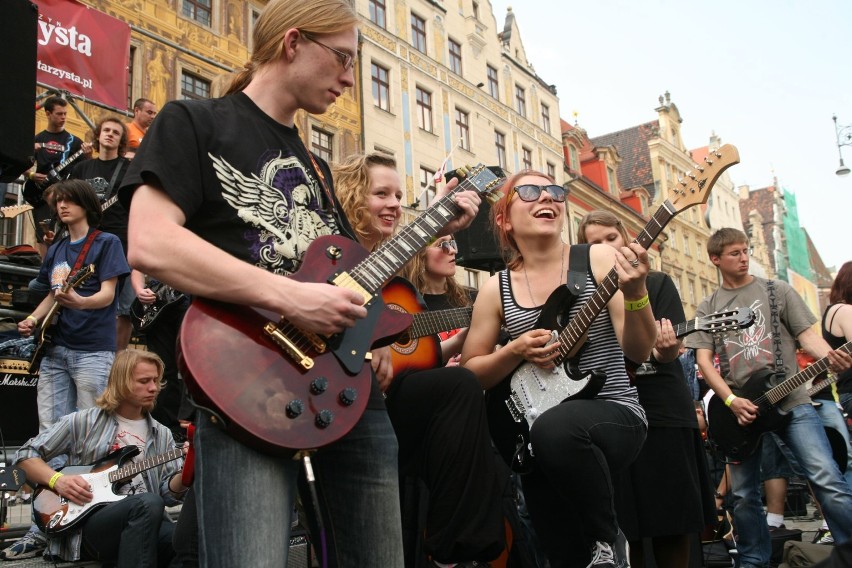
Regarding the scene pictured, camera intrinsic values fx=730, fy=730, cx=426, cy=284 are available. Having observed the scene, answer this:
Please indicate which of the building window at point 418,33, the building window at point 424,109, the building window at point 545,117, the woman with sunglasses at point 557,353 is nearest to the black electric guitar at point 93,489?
the woman with sunglasses at point 557,353

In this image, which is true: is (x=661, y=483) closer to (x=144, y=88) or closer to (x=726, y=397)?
(x=726, y=397)

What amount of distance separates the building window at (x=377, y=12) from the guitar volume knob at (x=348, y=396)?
26127 mm

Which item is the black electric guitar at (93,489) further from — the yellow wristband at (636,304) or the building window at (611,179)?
the building window at (611,179)

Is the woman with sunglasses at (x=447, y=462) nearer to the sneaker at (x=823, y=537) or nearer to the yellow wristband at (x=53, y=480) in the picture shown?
the yellow wristband at (x=53, y=480)

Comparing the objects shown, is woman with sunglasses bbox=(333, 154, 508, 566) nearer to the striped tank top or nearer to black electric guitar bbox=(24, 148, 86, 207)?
the striped tank top

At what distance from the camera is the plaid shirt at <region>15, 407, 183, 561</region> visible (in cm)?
490

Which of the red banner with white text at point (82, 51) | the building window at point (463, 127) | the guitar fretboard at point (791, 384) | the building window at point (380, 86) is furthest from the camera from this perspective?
the building window at point (463, 127)

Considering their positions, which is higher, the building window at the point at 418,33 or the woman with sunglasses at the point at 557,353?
the building window at the point at 418,33

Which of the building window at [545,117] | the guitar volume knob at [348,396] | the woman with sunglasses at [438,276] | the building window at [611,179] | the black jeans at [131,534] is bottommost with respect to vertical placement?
the black jeans at [131,534]

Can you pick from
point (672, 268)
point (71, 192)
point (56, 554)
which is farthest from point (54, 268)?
point (672, 268)

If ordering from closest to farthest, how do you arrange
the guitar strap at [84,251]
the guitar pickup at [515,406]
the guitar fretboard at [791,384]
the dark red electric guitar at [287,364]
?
the dark red electric guitar at [287,364] → the guitar pickup at [515,406] → the guitar fretboard at [791,384] → the guitar strap at [84,251]

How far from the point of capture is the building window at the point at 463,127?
2956 centimetres

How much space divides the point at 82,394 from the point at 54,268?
121cm

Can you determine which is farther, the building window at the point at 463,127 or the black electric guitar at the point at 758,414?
the building window at the point at 463,127
